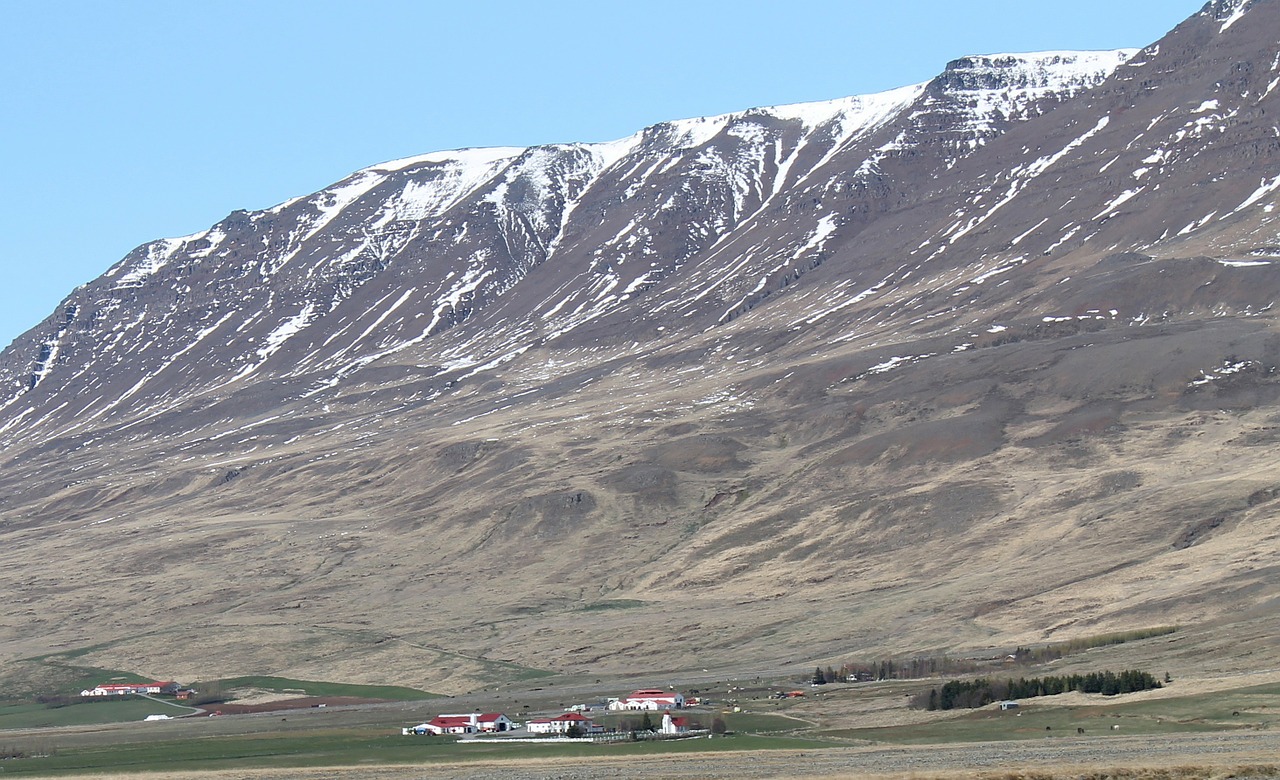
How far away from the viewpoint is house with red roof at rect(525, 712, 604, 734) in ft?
349

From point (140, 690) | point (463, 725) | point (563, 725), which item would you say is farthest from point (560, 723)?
point (140, 690)

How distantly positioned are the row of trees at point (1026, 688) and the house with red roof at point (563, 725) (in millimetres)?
21534

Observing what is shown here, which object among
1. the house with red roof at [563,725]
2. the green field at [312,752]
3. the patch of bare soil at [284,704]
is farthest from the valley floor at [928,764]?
the patch of bare soil at [284,704]

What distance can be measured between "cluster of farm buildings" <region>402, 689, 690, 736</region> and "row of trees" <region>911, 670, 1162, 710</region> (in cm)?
1670

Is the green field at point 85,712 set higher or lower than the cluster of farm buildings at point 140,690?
lower

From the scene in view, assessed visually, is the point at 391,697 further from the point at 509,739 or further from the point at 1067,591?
the point at 1067,591

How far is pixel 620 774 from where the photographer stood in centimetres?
7512

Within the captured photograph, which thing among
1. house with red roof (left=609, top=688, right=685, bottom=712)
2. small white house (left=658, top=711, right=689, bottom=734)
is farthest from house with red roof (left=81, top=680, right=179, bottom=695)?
small white house (left=658, top=711, right=689, bottom=734)

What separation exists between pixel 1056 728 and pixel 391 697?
85.0 meters

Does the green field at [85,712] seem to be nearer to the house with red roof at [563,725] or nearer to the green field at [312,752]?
the green field at [312,752]

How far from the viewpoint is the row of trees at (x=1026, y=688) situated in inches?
4134

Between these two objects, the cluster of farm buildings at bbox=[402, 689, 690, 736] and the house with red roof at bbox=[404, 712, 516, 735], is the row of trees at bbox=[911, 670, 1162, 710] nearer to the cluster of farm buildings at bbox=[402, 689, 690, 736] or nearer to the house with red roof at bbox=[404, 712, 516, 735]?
the cluster of farm buildings at bbox=[402, 689, 690, 736]

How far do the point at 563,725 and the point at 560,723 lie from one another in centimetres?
85

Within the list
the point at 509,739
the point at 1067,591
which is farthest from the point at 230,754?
the point at 1067,591
